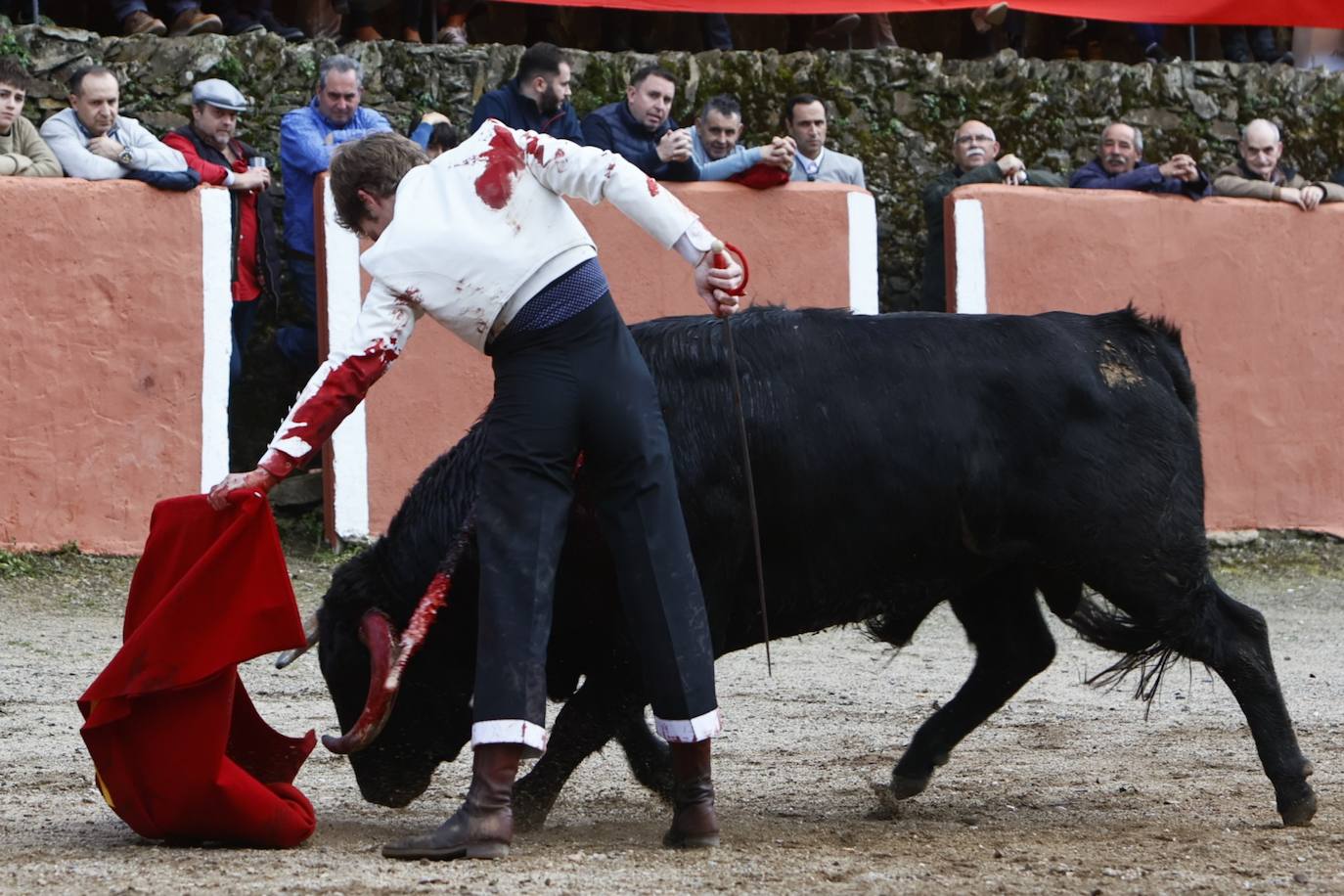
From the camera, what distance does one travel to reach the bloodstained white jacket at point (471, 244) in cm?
379

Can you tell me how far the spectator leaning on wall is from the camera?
8148 mm

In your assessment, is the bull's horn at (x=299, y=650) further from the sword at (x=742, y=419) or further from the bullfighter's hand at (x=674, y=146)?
the bullfighter's hand at (x=674, y=146)

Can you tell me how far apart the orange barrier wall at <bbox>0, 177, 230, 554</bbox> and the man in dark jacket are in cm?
133

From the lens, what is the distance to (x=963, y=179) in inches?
394

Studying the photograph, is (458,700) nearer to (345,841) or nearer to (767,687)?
(345,841)

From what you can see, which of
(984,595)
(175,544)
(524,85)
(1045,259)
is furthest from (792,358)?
(1045,259)

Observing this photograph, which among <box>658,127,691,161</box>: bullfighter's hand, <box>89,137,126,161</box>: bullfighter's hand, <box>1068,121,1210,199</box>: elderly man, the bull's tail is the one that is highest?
<box>89,137,126,161</box>: bullfighter's hand

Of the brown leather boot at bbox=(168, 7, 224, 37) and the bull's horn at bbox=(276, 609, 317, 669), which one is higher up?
the brown leather boot at bbox=(168, 7, 224, 37)

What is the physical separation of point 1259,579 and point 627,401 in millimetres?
6447

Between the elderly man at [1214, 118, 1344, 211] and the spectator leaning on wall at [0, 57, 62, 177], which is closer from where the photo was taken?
the spectator leaning on wall at [0, 57, 62, 177]

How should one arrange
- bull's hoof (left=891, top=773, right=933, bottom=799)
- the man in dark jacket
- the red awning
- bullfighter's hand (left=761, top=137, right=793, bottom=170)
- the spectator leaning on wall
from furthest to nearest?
1. the red awning
2. bullfighter's hand (left=761, top=137, right=793, bottom=170)
3. the man in dark jacket
4. the spectator leaning on wall
5. bull's hoof (left=891, top=773, right=933, bottom=799)

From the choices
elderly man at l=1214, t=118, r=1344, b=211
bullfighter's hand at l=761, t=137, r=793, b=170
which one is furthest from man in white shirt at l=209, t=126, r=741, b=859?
elderly man at l=1214, t=118, r=1344, b=211

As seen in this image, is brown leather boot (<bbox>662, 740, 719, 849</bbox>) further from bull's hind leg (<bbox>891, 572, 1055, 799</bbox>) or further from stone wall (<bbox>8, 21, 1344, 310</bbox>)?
stone wall (<bbox>8, 21, 1344, 310</bbox>)

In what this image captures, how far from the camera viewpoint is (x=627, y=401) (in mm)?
3842
